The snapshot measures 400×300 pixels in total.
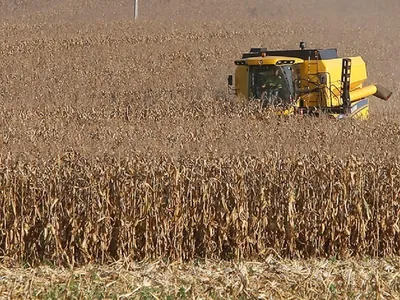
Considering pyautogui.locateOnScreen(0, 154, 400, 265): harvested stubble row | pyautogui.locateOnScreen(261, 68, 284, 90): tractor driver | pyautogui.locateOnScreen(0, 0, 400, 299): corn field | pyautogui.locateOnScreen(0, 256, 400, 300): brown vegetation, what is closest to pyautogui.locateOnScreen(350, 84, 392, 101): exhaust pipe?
pyautogui.locateOnScreen(261, 68, 284, 90): tractor driver

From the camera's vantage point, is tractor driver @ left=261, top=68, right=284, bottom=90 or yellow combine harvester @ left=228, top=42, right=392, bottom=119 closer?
yellow combine harvester @ left=228, top=42, right=392, bottom=119

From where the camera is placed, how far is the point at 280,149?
724 centimetres

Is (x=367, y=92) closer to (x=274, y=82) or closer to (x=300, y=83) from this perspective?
(x=300, y=83)

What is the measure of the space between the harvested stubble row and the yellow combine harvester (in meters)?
5.43

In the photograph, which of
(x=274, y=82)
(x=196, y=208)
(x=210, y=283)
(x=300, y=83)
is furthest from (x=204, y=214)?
(x=300, y=83)

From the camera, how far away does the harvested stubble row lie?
256 inches

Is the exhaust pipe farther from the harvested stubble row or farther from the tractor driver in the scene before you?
the harvested stubble row

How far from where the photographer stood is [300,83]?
13.0 metres

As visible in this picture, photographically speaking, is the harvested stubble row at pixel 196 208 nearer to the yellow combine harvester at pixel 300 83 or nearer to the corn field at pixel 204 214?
the corn field at pixel 204 214

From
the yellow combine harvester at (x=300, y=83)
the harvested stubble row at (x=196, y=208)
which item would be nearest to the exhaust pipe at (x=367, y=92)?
the yellow combine harvester at (x=300, y=83)

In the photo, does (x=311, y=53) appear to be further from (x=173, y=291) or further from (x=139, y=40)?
(x=139, y=40)

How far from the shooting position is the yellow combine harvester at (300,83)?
12523 millimetres

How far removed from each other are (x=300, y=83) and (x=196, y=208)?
6.93 m

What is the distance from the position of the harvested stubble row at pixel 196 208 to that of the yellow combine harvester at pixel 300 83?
5.43m
